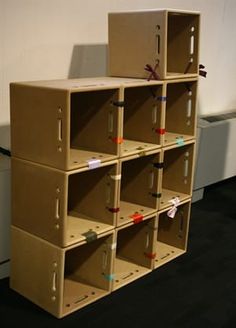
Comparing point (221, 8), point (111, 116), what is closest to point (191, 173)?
point (111, 116)

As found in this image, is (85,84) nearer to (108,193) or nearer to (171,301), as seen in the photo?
(108,193)

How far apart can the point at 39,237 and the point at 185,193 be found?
1.05 meters

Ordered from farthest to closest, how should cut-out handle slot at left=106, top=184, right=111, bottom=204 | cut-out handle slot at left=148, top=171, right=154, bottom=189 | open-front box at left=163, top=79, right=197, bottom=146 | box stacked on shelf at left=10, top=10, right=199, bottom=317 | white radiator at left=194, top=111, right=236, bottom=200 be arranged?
1. white radiator at left=194, top=111, right=236, bottom=200
2. open-front box at left=163, top=79, right=197, bottom=146
3. cut-out handle slot at left=148, top=171, right=154, bottom=189
4. cut-out handle slot at left=106, top=184, right=111, bottom=204
5. box stacked on shelf at left=10, top=10, right=199, bottom=317

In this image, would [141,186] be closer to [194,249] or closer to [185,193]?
[185,193]

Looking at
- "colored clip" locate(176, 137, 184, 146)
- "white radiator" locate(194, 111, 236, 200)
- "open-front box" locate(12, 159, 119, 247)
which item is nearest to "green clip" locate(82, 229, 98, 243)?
"open-front box" locate(12, 159, 119, 247)

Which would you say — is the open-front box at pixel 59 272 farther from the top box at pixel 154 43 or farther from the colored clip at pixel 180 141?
the top box at pixel 154 43

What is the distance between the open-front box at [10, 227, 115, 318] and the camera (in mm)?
2186

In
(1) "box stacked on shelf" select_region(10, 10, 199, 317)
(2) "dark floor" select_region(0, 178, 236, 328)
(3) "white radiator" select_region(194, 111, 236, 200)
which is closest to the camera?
(1) "box stacked on shelf" select_region(10, 10, 199, 317)

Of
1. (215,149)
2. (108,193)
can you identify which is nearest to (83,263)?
(108,193)

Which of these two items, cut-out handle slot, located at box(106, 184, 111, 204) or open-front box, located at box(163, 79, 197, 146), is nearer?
cut-out handle slot, located at box(106, 184, 111, 204)

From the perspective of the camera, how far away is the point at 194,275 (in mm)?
2701

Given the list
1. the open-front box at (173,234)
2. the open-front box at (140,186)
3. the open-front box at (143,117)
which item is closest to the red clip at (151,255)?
the open-front box at (173,234)

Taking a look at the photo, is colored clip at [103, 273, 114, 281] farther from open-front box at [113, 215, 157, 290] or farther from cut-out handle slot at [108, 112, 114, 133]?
cut-out handle slot at [108, 112, 114, 133]

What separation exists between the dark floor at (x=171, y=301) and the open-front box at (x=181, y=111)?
776mm
